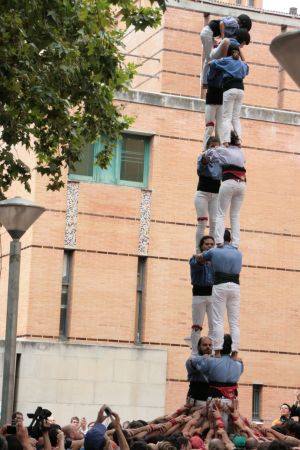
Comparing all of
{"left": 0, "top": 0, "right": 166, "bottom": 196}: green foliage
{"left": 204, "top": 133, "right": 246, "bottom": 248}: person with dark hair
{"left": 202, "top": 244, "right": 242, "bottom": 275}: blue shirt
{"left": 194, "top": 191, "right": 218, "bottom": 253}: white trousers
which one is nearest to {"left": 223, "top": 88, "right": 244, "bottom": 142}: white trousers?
{"left": 204, "top": 133, "right": 246, "bottom": 248}: person with dark hair

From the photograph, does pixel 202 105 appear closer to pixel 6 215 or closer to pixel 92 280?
pixel 92 280

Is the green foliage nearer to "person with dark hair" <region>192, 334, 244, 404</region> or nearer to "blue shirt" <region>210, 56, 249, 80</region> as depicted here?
"blue shirt" <region>210, 56, 249, 80</region>

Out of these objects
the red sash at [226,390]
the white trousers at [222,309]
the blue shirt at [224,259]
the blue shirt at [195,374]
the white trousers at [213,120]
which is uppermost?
the white trousers at [213,120]

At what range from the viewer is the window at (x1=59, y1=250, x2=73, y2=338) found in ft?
123

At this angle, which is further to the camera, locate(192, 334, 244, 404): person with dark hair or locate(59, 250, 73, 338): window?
locate(59, 250, 73, 338): window

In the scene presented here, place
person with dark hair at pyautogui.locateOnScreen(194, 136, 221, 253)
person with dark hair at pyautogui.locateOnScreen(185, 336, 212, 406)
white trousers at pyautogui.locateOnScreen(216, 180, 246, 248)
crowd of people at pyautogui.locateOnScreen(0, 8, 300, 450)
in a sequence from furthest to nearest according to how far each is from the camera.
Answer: person with dark hair at pyautogui.locateOnScreen(194, 136, 221, 253) → white trousers at pyautogui.locateOnScreen(216, 180, 246, 248) → person with dark hair at pyautogui.locateOnScreen(185, 336, 212, 406) → crowd of people at pyautogui.locateOnScreen(0, 8, 300, 450)

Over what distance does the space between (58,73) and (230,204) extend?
4358 mm

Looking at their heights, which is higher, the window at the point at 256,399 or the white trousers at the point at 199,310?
the white trousers at the point at 199,310

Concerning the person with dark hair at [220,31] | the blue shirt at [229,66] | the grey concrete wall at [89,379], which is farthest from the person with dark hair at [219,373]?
the grey concrete wall at [89,379]

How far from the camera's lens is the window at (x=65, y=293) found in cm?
3753

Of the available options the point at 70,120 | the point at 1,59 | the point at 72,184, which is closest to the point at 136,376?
the point at 72,184

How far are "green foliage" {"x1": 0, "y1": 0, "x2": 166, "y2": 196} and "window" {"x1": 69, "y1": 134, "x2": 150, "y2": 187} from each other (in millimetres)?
13689

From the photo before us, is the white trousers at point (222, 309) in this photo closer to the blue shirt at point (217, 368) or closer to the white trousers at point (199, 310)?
the blue shirt at point (217, 368)

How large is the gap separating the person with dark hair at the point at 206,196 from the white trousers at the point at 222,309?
119 centimetres
